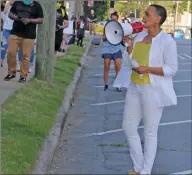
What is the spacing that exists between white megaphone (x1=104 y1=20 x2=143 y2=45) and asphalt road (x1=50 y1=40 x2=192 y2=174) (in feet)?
4.90

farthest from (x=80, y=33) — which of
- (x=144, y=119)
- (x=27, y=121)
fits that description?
(x=144, y=119)

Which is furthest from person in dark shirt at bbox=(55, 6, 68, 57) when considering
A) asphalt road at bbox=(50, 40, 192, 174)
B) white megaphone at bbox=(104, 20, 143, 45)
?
white megaphone at bbox=(104, 20, 143, 45)

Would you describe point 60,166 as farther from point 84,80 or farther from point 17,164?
point 84,80

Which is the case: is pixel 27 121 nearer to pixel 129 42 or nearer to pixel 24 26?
pixel 129 42

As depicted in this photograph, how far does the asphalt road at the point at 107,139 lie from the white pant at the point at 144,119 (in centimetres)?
72

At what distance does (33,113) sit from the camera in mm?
8562

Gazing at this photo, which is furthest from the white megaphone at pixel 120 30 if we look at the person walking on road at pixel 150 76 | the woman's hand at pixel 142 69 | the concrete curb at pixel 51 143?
the concrete curb at pixel 51 143

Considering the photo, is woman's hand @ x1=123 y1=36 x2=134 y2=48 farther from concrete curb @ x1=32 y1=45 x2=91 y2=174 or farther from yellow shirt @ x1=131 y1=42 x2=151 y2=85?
concrete curb @ x1=32 y1=45 x2=91 y2=174

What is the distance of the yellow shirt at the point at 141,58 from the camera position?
5922 mm

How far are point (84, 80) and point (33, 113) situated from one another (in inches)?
298

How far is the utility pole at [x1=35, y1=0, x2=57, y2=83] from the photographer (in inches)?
477

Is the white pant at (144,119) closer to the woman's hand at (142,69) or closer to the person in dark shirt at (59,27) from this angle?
the woman's hand at (142,69)

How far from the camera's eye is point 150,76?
590cm

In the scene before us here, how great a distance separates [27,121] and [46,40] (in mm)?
4373
